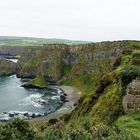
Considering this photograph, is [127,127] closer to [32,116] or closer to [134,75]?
[134,75]

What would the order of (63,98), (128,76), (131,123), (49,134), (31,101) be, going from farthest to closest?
(63,98) → (31,101) → (128,76) → (131,123) → (49,134)

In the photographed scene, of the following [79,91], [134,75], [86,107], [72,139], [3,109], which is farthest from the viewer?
[79,91]

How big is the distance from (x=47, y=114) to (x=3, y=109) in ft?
67.0

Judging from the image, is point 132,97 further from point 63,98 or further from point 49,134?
point 63,98

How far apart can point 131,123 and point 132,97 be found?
1642 cm

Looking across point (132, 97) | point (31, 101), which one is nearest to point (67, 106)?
point (31, 101)

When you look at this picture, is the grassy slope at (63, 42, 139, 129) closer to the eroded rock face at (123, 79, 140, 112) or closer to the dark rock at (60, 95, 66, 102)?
the eroded rock face at (123, 79, 140, 112)

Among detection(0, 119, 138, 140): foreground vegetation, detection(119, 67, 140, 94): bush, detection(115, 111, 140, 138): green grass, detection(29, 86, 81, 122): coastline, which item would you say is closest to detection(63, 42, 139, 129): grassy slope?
detection(119, 67, 140, 94): bush

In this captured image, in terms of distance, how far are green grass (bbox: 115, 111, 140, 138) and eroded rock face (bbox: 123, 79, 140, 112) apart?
122 inches

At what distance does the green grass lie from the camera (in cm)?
6372

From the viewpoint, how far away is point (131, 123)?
222 ft

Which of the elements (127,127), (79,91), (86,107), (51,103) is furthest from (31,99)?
(127,127)

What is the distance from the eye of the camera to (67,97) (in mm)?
178625

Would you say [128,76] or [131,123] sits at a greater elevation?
[128,76]
